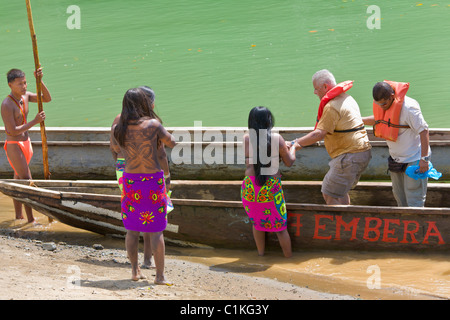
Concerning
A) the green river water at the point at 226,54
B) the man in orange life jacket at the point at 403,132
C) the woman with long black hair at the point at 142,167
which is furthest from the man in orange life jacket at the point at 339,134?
the green river water at the point at 226,54

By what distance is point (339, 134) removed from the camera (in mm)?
6258

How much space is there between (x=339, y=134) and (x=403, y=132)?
604 mm

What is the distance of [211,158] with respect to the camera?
892 centimetres

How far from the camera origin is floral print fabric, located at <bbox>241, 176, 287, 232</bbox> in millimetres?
5973

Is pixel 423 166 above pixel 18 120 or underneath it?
underneath

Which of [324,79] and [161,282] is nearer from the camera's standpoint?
[161,282]

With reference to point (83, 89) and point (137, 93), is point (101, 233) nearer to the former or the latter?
point (137, 93)

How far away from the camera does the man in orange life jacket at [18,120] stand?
7.01 meters

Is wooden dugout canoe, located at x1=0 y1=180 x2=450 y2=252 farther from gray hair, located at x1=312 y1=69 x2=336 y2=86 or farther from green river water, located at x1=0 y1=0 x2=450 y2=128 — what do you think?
green river water, located at x1=0 y1=0 x2=450 y2=128

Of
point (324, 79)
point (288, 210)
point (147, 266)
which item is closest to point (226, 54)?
point (324, 79)

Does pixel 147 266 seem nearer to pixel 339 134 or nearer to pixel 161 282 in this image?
pixel 161 282

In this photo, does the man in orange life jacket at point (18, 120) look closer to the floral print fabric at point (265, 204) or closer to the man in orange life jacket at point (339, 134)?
the floral print fabric at point (265, 204)

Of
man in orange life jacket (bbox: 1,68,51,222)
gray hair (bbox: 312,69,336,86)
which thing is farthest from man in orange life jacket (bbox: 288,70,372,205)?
man in orange life jacket (bbox: 1,68,51,222)

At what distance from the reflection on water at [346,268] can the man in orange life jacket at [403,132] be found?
0.63 meters
